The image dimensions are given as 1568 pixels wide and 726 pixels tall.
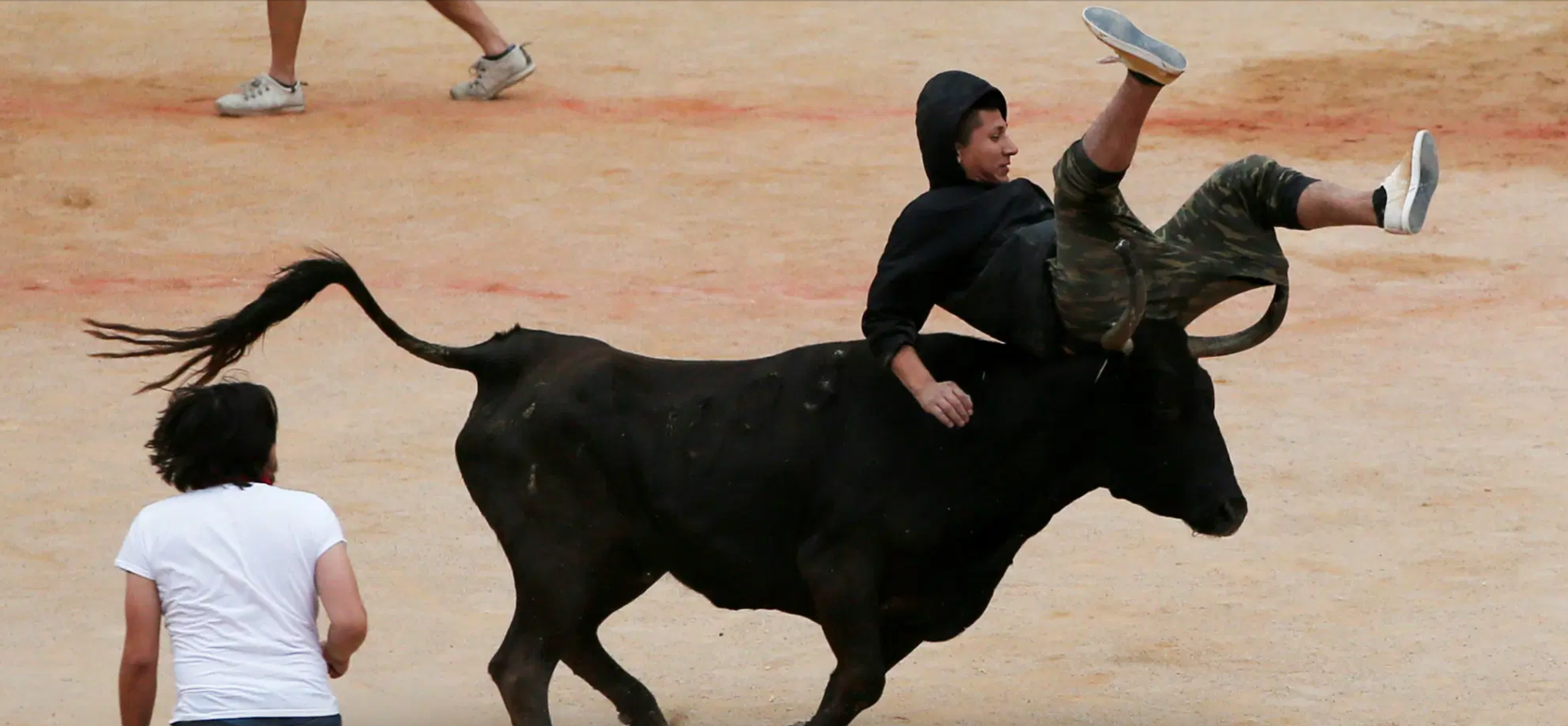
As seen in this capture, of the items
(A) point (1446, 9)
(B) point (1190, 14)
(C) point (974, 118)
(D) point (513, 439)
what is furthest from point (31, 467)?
(A) point (1446, 9)

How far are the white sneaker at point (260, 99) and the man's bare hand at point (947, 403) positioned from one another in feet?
29.9

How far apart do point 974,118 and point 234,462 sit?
202 centimetres

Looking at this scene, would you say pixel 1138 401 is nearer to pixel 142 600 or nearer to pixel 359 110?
pixel 142 600

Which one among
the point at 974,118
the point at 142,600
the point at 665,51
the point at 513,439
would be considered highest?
the point at 974,118

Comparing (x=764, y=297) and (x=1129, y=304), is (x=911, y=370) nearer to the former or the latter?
(x=1129, y=304)

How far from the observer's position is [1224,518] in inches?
222

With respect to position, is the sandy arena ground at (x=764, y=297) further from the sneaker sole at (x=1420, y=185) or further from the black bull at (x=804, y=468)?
the sneaker sole at (x=1420, y=185)

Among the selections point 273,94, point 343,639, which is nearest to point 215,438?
point 343,639

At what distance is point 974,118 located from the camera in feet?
18.3

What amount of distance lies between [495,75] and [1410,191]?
9.54 meters

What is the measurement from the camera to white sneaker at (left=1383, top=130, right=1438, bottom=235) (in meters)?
5.27

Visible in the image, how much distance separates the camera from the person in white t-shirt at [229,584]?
172 inches

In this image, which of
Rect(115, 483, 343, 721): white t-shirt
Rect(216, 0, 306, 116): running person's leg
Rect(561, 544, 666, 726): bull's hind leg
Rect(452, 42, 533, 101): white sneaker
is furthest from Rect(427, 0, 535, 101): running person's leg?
Rect(115, 483, 343, 721): white t-shirt

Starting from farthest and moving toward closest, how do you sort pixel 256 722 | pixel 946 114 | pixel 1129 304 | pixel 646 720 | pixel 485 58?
pixel 485 58
pixel 646 720
pixel 946 114
pixel 1129 304
pixel 256 722
